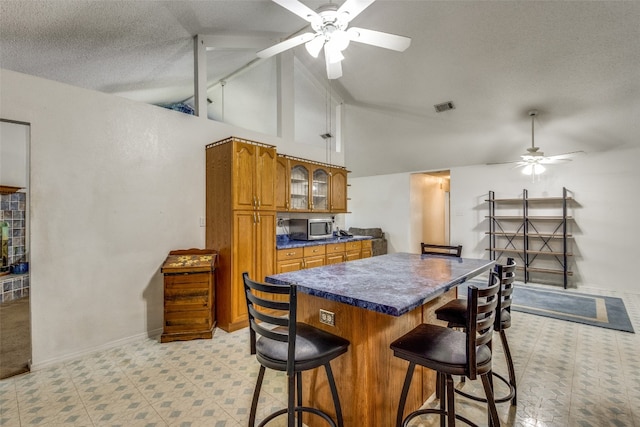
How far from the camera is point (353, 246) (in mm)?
4875

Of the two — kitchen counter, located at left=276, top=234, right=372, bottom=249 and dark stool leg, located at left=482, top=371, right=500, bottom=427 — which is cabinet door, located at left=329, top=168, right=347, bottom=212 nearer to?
kitchen counter, located at left=276, top=234, right=372, bottom=249

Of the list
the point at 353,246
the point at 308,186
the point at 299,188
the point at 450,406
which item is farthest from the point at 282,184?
the point at 450,406

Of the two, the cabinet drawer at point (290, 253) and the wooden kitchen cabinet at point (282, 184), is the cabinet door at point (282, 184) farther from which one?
the cabinet drawer at point (290, 253)

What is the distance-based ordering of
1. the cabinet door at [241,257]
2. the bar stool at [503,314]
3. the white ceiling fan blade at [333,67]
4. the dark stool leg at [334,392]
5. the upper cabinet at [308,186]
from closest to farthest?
1. the dark stool leg at [334,392]
2. the bar stool at [503,314]
3. the white ceiling fan blade at [333,67]
4. the cabinet door at [241,257]
5. the upper cabinet at [308,186]

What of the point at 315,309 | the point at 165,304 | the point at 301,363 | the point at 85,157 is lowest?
the point at 165,304

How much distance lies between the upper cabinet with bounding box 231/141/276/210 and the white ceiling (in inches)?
58.7

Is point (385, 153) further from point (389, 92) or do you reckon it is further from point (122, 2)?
point (122, 2)

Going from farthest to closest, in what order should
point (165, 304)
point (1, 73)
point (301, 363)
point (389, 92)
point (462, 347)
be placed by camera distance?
point (389, 92) → point (165, 304) → point (1, 73) → point (462, 347) → point (301, 363)

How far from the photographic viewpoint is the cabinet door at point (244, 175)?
10.4 feet

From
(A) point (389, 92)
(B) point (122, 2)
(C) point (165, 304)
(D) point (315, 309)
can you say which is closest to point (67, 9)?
(B) point (122, 2)

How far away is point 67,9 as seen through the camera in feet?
7.86

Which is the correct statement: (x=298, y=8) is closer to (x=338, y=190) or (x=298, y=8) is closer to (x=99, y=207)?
(x=99, y=207)

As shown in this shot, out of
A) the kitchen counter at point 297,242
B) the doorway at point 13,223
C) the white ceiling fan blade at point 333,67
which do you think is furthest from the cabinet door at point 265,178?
the doorway at point 13,223

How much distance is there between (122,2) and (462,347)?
359 cm
